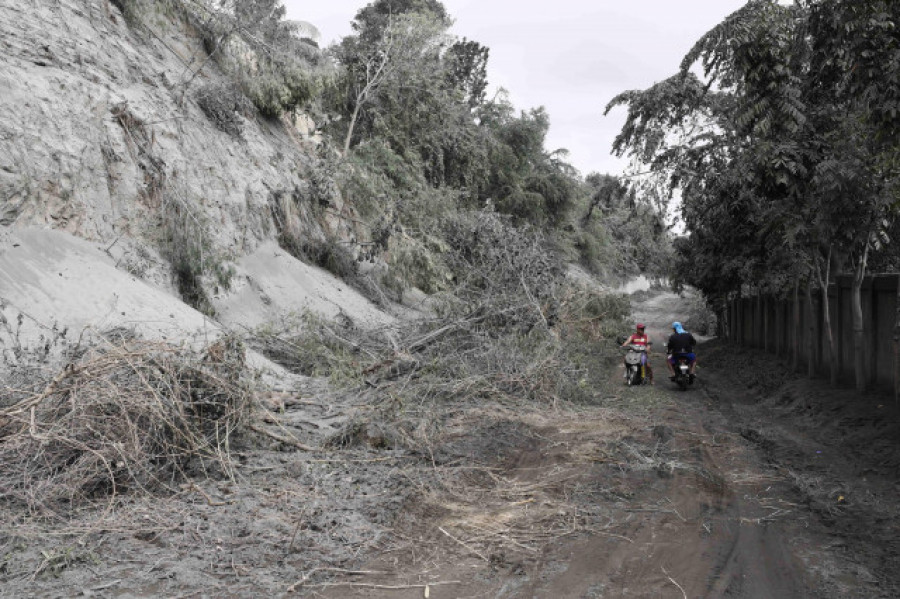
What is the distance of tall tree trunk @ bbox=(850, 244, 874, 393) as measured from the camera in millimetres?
11125

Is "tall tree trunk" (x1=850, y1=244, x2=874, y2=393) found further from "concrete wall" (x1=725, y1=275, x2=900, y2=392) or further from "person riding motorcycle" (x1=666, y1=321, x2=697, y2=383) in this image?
"person riding motorcycle" (x1=666, y1=321, x2=697, y2=383)

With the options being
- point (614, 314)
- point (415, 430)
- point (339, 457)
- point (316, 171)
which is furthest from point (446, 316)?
point (614, 314)

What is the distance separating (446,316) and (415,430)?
530cm

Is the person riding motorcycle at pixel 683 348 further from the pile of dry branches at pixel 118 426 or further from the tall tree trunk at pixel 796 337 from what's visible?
the pile of dry branches at pixel 118 426

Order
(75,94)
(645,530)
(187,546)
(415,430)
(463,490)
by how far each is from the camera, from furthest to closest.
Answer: (75,94), (415,430), (463,490), (645,530), (187,546)

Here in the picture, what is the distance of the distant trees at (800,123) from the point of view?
726 cm

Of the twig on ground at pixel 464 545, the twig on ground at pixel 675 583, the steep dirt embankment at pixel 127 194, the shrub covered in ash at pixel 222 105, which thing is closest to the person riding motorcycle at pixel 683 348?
the steep dirt embankment at pixel 127 194

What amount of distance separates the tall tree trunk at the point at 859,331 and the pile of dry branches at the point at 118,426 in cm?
936

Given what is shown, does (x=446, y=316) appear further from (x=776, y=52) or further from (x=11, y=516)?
(x=11, y=516)

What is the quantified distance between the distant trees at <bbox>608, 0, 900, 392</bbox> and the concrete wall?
9.5 inches

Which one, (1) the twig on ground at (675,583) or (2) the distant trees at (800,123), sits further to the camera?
(2) the distant trees at (800,123)

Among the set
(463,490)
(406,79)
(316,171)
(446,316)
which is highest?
(406,79)

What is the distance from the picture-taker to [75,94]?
14430mm

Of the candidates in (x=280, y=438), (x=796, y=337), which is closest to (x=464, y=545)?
(x=280, y=438)
